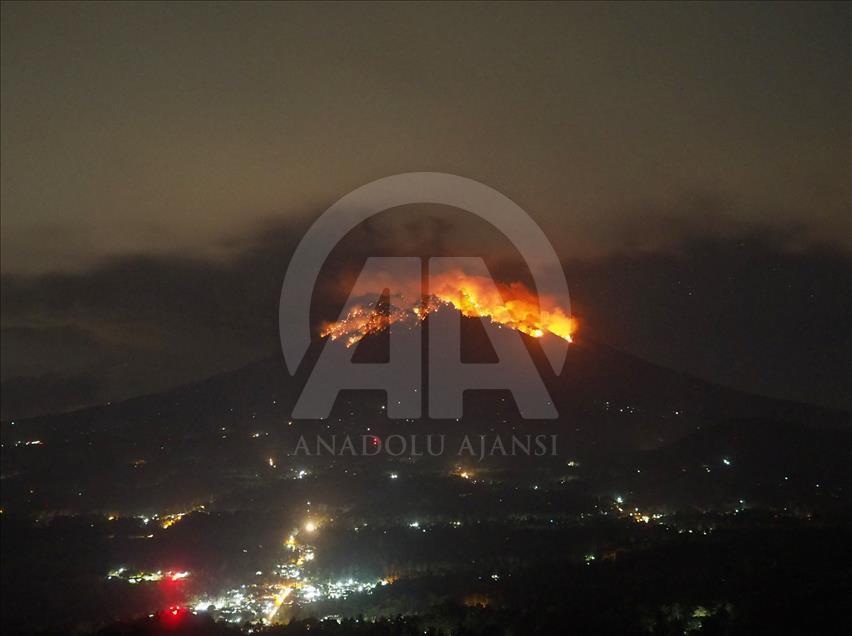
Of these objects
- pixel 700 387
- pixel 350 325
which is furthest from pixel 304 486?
pixel 700 387

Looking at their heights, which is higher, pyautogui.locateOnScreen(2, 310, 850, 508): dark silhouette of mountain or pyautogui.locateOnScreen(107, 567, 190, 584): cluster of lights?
pyautogui.locateOnScreen(2, 310, 850, 508): dark silhouette of mountain

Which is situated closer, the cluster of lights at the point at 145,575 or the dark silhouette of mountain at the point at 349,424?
the cluster of lights at the point at 145,575

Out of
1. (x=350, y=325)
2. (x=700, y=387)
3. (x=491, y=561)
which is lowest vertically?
(x=491, y=561)

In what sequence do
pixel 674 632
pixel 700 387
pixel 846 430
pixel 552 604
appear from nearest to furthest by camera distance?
pixel 674 632, pixel 552 604, pixel 846 430, pixel 700 387

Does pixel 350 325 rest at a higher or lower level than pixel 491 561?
higher

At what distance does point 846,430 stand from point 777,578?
36015 mm

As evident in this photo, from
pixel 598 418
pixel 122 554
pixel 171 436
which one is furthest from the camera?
pixel 598 418

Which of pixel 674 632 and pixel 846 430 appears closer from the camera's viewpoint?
pixel 674 632

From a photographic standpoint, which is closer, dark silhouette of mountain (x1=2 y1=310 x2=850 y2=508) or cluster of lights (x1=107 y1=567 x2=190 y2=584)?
cluster of lights (x1=107 y1=567 x2=190 y2=584)

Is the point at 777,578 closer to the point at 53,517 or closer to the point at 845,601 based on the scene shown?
the point at 845,601

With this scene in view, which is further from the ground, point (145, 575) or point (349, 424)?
point (349, 424)

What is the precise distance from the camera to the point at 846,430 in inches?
2215

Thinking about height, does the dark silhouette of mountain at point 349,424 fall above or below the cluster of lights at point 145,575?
above

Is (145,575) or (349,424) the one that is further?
(349,424)
